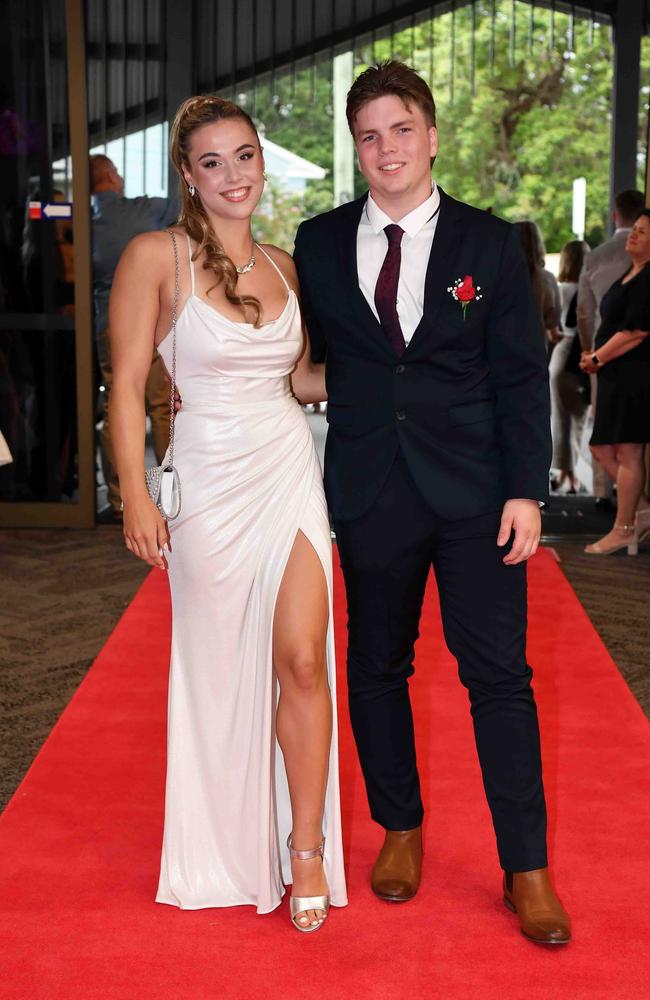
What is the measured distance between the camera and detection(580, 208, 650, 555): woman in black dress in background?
580 cm

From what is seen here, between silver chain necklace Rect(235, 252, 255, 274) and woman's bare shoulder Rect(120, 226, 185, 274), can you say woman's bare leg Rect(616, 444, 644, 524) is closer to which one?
silver chain necklace Rect(235, 252, 255, 274)

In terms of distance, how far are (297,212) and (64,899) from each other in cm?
965

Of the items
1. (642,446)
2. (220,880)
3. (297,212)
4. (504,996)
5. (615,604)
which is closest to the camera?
(504,996)

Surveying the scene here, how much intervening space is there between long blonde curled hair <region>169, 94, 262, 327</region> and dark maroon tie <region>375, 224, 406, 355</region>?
9.8 inches

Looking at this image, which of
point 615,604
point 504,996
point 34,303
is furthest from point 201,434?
point 34,303

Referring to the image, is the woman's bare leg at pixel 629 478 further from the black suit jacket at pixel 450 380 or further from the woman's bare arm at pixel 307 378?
the black suit jacket at pixel 450 380

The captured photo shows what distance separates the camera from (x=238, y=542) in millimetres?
2484

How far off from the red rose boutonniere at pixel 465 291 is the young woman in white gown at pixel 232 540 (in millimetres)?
359

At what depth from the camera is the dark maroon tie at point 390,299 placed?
2385 mm

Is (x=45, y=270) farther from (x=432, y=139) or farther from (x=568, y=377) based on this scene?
(x=432, y=139)

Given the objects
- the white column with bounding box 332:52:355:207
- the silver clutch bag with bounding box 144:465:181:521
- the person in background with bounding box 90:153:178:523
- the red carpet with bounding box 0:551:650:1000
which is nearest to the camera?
the red carpet with bounding box 0:551:650:1000

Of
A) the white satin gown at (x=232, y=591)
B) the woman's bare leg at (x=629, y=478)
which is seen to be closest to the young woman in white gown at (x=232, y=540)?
the white satin gown at (x=232, y=591)

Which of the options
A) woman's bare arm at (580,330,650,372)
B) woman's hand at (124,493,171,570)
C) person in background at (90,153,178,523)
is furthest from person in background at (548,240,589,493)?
woman's hand at (124,493,171,570)

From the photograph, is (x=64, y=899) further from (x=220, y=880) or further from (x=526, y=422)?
(x=526, y=422)
